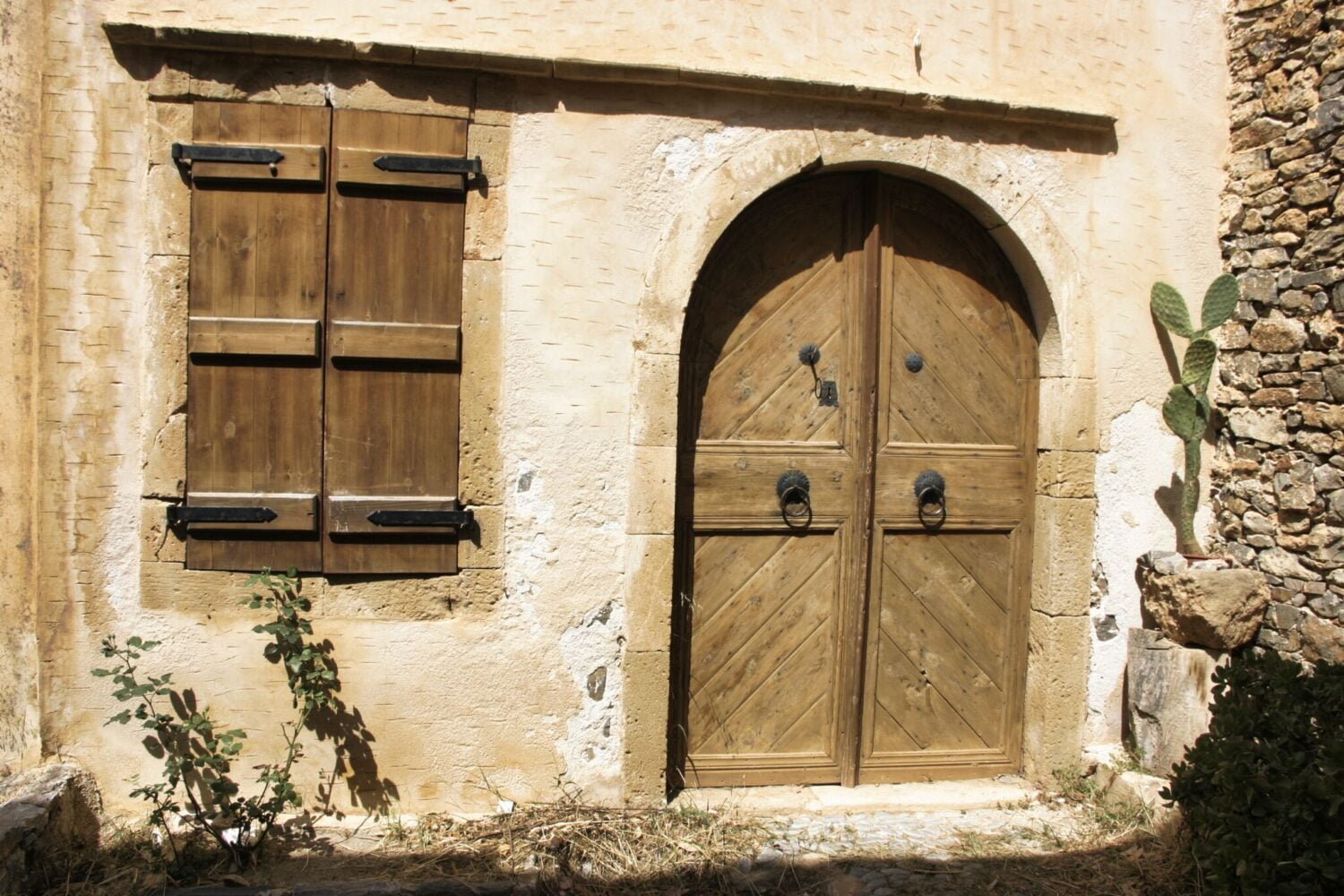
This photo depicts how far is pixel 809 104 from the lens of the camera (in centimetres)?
356

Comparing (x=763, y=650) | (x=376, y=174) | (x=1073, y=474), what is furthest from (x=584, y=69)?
(x=1073, y=474)

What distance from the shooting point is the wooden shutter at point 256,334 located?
3230 millimetres

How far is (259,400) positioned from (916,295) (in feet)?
8.37

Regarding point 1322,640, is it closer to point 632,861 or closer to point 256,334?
point 632,861

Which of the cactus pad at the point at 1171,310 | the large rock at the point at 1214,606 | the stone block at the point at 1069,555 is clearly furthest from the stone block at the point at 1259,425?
the stone block at the point at 1069,555

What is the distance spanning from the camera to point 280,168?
127 inches

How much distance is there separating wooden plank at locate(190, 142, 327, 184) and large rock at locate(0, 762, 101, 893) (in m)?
2.08

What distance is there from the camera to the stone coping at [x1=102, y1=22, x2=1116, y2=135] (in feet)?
10.3

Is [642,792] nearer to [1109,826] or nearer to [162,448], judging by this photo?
[1109,826]

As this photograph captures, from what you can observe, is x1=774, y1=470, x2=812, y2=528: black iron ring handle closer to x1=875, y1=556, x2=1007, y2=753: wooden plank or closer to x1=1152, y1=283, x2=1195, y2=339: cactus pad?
x1=875, y1=556, x2=1007, y2=753: wooden plank

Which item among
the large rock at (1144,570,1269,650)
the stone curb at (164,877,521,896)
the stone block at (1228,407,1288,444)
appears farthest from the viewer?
the stone block at (1228,407,1288,444)

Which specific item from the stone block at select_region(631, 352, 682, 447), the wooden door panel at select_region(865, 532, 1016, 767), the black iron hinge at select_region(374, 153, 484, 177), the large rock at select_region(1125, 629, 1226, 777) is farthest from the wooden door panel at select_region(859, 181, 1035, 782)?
the black iron hinge at select_region(374, 153, 484, 177)

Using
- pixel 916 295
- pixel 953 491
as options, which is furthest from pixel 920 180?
pixel 953 491

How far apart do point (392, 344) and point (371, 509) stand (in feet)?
1.93
